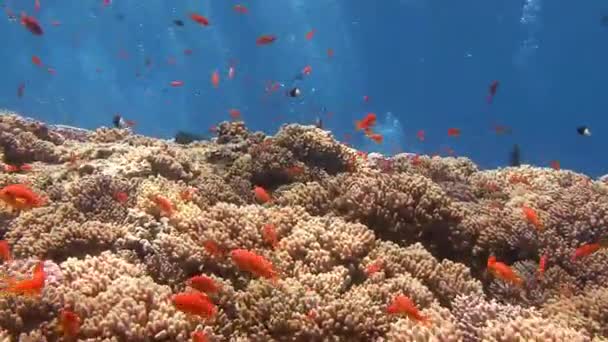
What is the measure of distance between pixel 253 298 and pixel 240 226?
1084 millimetres

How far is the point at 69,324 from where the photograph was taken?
4.34 meters

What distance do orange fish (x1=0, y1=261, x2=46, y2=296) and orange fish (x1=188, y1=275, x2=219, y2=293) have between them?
1230 millimetres

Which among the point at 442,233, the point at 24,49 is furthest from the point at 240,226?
the point at 24,49

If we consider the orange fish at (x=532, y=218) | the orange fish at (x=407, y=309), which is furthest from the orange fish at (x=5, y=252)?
the orange fish at (x=532, y=218)

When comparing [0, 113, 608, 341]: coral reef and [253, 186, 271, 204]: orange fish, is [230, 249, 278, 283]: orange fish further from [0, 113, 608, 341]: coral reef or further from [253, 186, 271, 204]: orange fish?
[253, 186, 271, 204]: orange fish

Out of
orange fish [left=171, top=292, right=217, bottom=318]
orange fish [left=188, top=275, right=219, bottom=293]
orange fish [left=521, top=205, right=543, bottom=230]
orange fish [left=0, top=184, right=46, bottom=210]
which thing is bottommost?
orange fish [left=171, top=292, right=217, bottom=318]

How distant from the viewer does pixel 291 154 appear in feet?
26.6

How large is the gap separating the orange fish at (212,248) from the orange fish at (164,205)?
912 mm

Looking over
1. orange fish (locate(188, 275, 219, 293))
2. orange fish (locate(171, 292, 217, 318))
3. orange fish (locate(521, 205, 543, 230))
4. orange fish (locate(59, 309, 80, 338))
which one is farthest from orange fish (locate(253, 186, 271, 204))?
orange fish (locate(521, 205, 543, 230))

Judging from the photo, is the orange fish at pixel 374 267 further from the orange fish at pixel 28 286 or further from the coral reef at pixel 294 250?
the orange fish at pixel 28 286

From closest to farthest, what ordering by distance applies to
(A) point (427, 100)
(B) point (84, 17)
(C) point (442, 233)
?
1. (C) point (442, 233)
2. (A) point (427, 100)
3. (B) point (84, 17)

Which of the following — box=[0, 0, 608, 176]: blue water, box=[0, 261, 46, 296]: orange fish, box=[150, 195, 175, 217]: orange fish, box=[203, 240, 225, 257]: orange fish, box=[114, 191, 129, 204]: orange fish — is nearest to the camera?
box=[0, 261, 46, 296]: orange fish

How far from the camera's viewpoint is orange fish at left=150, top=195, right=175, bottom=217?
20.1 ft

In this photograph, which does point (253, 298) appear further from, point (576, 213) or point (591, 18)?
point (591, 18)
